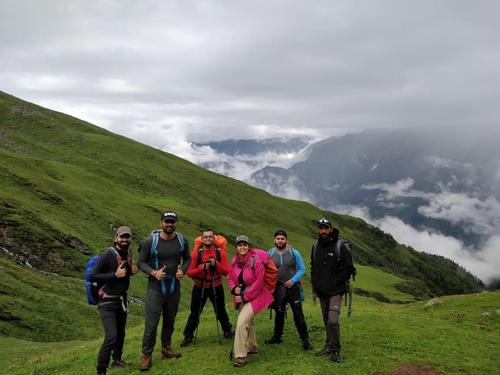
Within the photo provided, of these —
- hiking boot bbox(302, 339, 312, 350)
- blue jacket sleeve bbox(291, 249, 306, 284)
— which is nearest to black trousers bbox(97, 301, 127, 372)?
blue jacket sleeve bbox(291, 249, 306, 284)

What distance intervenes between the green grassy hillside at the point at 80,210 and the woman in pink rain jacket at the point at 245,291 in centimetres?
Answer: 2071

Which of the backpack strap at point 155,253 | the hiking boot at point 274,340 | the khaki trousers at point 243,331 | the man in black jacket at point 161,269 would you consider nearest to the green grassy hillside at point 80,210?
the man in black jacket at point 161,269

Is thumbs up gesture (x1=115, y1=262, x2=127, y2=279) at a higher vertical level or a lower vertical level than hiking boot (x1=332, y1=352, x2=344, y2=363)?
higher

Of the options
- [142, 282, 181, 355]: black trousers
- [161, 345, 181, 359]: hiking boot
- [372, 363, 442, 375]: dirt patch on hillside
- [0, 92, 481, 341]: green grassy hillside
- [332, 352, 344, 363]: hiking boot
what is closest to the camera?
[372, 363, 442, 375]: dirt patch on hillside

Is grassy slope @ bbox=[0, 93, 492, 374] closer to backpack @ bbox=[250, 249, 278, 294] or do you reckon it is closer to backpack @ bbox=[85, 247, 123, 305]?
backpack @ bbox=[250, 249, 278, 294]

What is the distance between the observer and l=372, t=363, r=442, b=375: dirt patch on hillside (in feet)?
51.8

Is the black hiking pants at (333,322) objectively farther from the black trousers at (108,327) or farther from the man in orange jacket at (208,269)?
Answer: the black trousers at (108,327)

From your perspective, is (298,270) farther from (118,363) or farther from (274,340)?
(118,363)

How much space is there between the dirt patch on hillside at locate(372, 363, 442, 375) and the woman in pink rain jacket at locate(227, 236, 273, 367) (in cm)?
453

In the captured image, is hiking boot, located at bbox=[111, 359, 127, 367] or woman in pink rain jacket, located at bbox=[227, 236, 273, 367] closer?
woman in pink rain jacket, located at bbox=[227, 236, 273, 367]

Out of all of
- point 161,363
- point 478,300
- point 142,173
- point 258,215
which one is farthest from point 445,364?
point 258,215

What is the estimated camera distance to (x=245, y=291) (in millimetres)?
16156

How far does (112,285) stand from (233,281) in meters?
4.16

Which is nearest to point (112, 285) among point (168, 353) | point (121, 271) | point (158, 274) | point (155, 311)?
point (121, 271)
